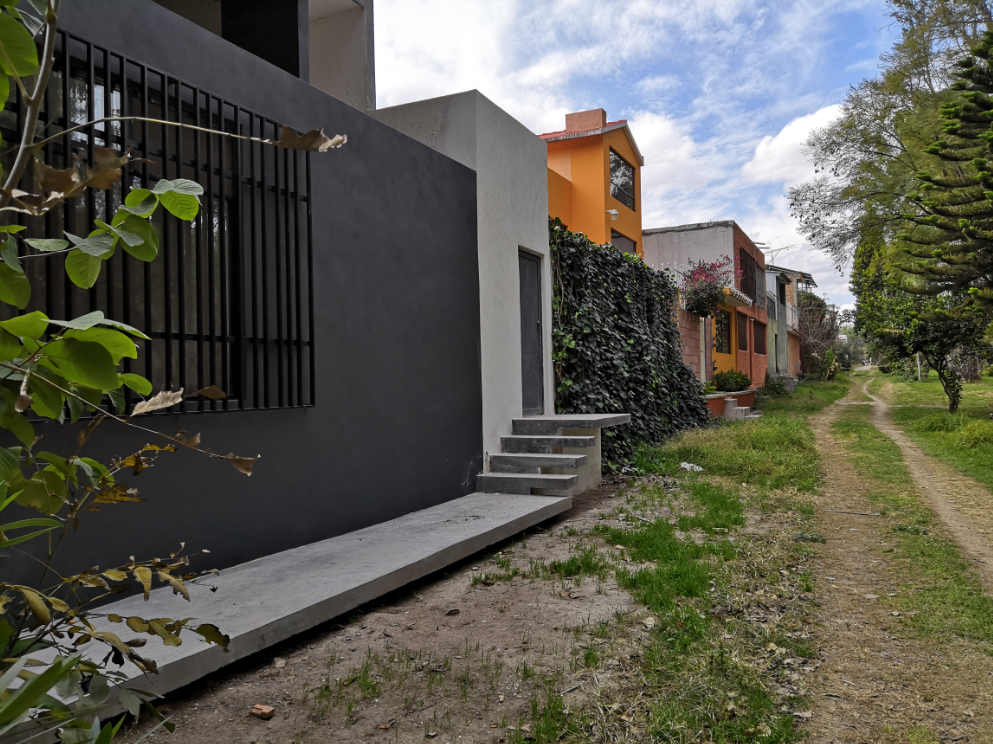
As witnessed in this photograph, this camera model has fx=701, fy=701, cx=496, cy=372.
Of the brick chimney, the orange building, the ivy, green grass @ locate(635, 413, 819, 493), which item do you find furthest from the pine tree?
the brick chimney

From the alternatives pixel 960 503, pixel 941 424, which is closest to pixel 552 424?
pixel 960 503

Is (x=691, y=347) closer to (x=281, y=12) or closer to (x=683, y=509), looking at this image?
(x=683, y=509)

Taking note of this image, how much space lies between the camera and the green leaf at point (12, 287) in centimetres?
108

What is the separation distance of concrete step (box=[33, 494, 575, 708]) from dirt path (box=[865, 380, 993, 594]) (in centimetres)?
327

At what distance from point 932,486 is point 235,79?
26.5ft

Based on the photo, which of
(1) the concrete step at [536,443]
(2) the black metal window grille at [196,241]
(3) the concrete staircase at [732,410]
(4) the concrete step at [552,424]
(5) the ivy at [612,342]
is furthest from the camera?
(3) the concrete staircase at [732,410]

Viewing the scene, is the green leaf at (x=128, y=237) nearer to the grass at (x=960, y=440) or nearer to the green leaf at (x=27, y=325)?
the green leaf at (x=27, y=325)

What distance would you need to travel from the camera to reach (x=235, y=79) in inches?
174

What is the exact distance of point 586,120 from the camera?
16.5 m

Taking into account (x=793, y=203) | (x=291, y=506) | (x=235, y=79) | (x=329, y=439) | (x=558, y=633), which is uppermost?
(x=793, y=203)

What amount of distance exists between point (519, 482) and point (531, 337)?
2.28 metres

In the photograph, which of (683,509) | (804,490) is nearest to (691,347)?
(804,490)

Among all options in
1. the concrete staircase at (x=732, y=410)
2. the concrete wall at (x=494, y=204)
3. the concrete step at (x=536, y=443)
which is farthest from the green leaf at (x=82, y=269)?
the concrete staircase at (x=732, y=410)

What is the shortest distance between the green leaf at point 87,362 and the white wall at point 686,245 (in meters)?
20.0
